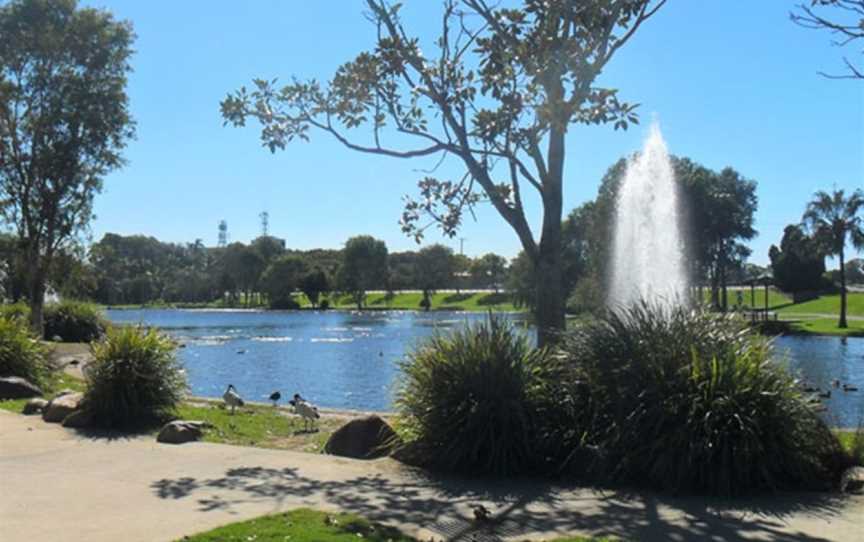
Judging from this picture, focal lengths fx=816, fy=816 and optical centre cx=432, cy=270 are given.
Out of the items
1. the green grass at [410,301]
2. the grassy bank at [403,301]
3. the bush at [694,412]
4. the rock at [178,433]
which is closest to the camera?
the bush at [694,412]

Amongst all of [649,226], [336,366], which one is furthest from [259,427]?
[649,226]

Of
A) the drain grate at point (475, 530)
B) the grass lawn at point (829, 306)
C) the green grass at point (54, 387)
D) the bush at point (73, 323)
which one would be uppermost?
the grass lawn at point (829, 306)

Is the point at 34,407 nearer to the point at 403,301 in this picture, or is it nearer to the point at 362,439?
the point at 362,439

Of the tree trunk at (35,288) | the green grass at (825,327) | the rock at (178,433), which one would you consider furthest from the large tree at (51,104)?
the green grass at (825,327)

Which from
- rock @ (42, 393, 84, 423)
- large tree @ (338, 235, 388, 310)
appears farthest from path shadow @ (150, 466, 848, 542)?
large tree @ (338, 235, 388, 310)

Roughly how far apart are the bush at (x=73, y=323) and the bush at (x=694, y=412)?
1128 inches

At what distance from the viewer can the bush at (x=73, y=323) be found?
3369 centimetres

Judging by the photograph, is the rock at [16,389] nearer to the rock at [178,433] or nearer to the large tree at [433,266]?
the rock at [178,433]

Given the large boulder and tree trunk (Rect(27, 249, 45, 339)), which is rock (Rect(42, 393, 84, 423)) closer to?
the large boulder

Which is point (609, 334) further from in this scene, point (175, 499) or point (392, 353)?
point (392, 353)

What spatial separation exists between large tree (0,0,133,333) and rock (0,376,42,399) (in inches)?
454

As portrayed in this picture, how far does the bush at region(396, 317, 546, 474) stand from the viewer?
351 inches

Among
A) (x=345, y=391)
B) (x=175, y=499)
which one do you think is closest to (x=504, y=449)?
(x=175, y=499)

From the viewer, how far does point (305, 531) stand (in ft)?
20.9
